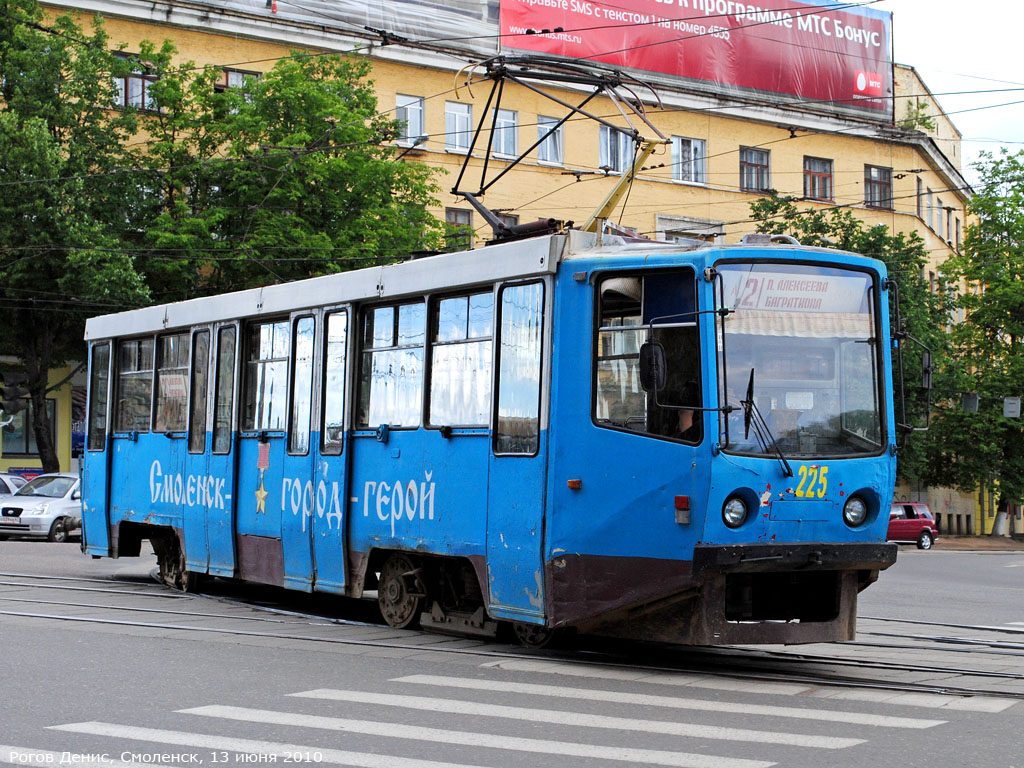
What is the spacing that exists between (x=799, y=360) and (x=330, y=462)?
15.1 feet

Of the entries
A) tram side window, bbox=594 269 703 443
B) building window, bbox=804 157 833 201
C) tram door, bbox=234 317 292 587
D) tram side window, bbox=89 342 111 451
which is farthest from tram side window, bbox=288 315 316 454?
building window, bbox=804 157 833 201

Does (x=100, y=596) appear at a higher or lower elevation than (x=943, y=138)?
lower

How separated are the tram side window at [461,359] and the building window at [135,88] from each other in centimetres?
2626

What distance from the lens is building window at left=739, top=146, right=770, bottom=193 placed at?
4931 cm

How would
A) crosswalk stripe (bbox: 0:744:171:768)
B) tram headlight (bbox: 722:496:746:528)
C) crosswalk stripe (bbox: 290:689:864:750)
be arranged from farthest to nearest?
tram headlight (bbox: 722:496:746:528) < crosswalk stripe (bbox: 290:689:864:750) < crosswalk stripe (bbox: 0:744:171:768)

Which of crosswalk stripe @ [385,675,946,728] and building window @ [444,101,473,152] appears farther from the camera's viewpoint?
building window @ [444,101,473,152]

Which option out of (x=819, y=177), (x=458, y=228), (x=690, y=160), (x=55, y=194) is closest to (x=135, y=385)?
(x=55, y=194)

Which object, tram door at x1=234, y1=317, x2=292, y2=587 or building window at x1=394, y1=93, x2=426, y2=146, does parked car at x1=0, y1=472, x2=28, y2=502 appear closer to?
building window at x1=394, y1=93, x2=426, y2=146

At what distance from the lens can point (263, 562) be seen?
45.1ft

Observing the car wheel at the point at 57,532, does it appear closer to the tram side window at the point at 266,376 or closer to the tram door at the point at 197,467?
the tram door at the point at 197,467

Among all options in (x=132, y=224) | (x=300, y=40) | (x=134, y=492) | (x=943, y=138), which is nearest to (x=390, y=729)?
(x=134, y=492)

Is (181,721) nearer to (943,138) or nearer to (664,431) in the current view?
(664,431)

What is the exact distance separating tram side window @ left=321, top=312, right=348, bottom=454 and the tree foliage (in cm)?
1939

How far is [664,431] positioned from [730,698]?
5.91 feet
